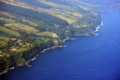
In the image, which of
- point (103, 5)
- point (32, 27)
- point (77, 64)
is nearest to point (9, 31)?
point (32, 27)

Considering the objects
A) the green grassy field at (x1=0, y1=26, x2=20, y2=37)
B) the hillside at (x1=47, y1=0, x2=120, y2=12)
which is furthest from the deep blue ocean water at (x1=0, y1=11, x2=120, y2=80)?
the hillside at (x1=47, y1=0, x2=120, y2=12)

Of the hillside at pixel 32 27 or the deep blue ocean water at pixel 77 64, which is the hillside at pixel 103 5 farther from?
the deep blue ocean water at pixel 77 64

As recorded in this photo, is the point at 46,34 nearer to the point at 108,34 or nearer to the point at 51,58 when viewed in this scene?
the point at 51,58

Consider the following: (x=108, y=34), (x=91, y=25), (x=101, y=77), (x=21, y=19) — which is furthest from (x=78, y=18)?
(x=101, y=77)

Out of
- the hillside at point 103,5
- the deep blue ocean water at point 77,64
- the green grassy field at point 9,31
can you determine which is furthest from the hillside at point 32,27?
the hillside at point 103,5

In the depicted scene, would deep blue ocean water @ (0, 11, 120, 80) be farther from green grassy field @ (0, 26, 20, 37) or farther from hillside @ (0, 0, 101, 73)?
green grassy field @ (0, 26, 20, 37)
